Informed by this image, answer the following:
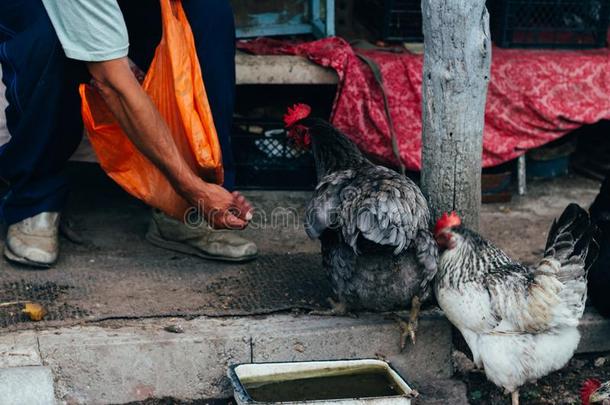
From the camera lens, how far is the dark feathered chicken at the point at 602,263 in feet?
11.9

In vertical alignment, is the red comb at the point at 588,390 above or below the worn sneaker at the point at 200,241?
below

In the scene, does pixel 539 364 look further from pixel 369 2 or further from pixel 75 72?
pixel 369 2

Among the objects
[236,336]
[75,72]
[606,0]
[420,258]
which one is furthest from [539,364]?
[606,0]

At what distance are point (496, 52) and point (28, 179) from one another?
2.80 m

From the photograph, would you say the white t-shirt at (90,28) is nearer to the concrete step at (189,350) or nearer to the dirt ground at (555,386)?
the concrete step at (189,350)

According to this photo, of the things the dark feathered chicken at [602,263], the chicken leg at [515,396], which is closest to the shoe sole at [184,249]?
the chicken leg at [515,396]

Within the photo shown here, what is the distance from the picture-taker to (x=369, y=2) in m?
5.69

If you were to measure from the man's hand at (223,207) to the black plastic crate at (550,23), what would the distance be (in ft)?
8.06

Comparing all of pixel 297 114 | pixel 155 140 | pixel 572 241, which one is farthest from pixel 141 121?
pixel 572 241

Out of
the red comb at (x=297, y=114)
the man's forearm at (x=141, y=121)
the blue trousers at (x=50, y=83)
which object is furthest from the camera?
the red comb at (x=297, y=114)

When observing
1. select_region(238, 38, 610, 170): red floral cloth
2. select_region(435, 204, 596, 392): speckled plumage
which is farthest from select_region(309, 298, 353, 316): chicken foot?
select_region(238, 38, 610, 170): red floral cloth

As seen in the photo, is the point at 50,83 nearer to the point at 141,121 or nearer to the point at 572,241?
the point at 141,121

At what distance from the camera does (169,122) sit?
3697mm

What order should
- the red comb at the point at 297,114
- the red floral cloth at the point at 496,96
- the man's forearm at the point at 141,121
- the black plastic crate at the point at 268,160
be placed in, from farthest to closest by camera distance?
1. the black plastic crate at the point at 268,160
2. the red floral cloth at the point at 496,96
3. the red comb at the point at 297,114
4. the man's forearm at the point at 141,121
